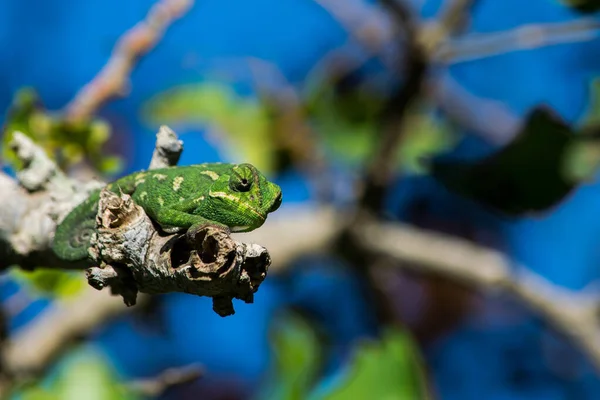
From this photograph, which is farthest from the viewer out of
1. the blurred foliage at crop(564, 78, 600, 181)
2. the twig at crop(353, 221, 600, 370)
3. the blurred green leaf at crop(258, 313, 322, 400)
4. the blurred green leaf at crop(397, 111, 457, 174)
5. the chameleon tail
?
the blurred green leaf at crop(397, 111, 457, 174)

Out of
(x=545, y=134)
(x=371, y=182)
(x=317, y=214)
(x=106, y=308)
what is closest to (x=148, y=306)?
(x=106, y=308)

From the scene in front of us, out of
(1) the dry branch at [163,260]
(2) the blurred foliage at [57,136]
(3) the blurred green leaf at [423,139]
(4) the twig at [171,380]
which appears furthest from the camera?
(3) the blurred green leaf at [423,139]

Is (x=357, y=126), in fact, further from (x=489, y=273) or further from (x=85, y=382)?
(x=85, y=382)

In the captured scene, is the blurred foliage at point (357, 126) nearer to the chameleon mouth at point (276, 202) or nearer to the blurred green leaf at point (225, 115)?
the blurred green leaf at point (225, 115)

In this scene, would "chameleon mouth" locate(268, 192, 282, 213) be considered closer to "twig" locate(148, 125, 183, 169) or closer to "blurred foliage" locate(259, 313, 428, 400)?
"twig" locate(148, 125, 183, 169)

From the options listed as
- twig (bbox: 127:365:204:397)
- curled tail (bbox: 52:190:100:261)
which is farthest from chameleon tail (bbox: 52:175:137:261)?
twig (bbox: 127:365:204:397)

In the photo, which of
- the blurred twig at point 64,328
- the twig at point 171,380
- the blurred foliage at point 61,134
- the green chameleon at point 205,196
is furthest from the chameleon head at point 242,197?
the blurred twig at point 64,328

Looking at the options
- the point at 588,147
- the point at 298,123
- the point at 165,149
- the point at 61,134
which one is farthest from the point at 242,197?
the point at 298,123
